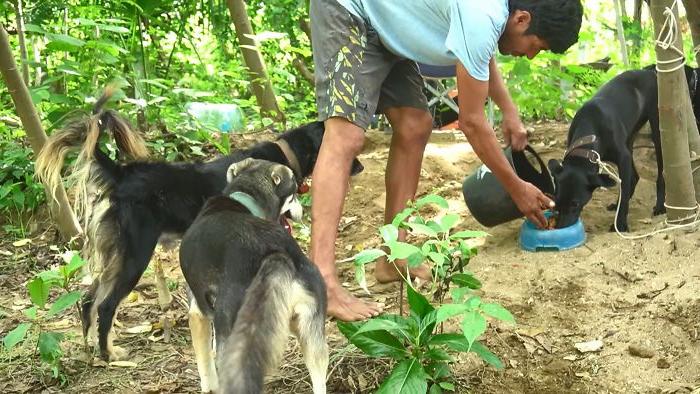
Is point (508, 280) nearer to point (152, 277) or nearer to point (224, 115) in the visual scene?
point (152, 277)

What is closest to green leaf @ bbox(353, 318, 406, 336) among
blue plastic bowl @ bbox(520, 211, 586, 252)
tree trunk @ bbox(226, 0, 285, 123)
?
blue plastic bowl @ bbox(520, 211, 586, 252)

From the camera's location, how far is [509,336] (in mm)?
3488

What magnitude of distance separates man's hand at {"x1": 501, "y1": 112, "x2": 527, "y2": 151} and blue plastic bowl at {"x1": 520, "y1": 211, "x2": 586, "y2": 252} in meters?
0.52

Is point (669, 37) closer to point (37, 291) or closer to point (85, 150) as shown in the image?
point (85, 150)

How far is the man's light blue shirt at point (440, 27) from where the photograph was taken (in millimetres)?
3084

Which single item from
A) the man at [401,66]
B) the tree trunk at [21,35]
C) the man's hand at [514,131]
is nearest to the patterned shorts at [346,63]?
the man at [401,66]

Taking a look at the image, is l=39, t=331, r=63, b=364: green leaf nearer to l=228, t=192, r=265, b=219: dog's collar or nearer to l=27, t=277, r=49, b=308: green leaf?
l=27, t=277, r=49, b=308: green leaf

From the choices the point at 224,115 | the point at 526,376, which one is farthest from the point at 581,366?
the point at 224,115

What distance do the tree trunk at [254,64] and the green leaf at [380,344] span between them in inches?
200

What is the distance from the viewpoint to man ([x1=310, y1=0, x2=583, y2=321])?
10.5 ft

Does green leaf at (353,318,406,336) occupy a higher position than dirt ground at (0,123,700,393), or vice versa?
green leaf at (353,318,406,336)

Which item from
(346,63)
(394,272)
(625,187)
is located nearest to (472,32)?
(346,63)

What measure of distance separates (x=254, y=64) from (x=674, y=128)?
5.04 metres

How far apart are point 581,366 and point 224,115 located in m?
5.10
